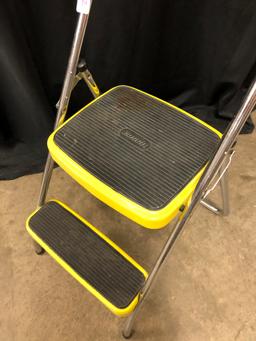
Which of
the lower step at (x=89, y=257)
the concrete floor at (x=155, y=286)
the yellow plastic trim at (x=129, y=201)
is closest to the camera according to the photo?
the yellow plastic trim at (x=129, y=201)

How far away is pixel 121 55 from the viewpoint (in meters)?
1.11

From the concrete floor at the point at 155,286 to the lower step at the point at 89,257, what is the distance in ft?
0.58

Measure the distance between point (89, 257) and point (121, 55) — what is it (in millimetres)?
742

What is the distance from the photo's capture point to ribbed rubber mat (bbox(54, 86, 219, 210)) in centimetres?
65

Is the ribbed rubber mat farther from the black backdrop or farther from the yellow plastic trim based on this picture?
the black backdrop

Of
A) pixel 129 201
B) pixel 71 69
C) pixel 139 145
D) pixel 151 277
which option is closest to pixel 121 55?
pixel 71 69

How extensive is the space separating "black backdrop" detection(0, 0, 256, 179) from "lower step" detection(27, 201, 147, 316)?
1.23ft

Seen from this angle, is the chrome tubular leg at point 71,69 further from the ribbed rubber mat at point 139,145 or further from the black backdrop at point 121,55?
the black backdrop at point 121,55

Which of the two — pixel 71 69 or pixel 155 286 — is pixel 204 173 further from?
pixel 155 286

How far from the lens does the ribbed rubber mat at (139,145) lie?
2.13ft

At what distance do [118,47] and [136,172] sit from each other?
0.61m

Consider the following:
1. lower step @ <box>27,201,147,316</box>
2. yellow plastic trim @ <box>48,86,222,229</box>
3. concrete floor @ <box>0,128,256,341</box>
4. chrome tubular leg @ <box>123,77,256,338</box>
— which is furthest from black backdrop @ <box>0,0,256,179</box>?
chrome tubular leg @ <box>123,77,256,338</box>

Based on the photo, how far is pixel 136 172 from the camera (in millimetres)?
670

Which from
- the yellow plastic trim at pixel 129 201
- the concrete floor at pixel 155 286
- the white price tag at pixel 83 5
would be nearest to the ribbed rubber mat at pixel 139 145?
the yellow plastic trim at pixel 129 201
